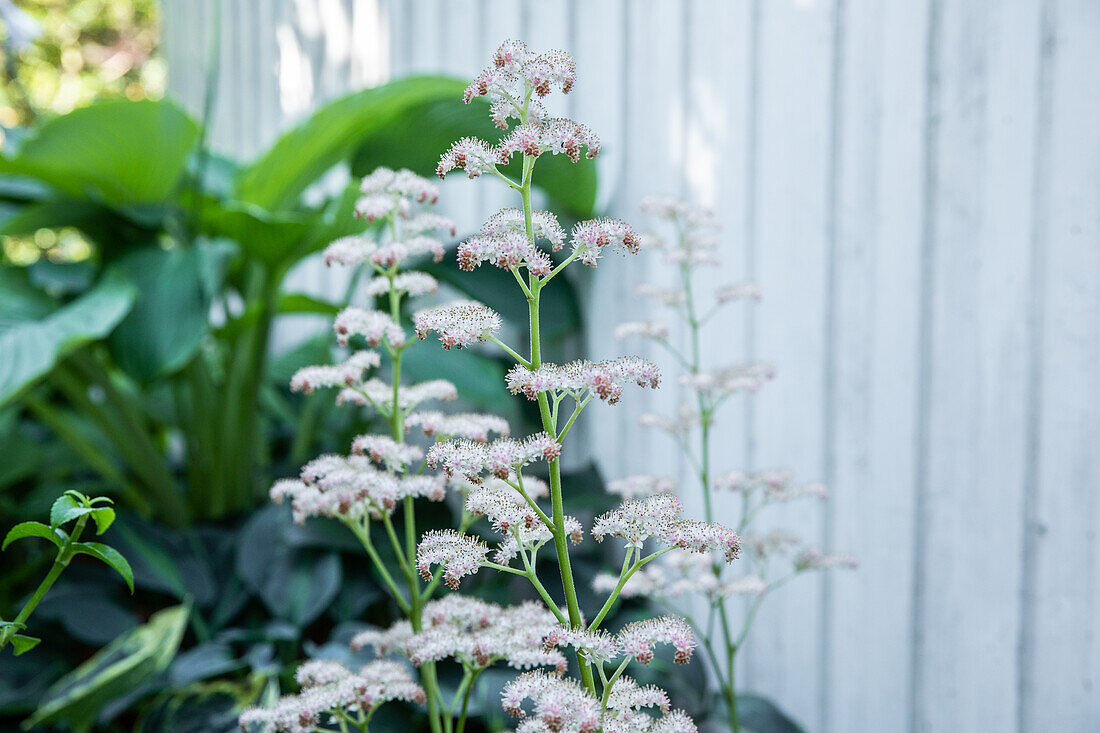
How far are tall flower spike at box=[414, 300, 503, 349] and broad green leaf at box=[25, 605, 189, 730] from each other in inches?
26.2

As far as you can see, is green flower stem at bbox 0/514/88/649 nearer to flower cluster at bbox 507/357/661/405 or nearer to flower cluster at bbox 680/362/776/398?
flower cluster at bbox 507/357/661/405

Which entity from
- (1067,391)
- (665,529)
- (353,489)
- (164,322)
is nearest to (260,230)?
(164,322)

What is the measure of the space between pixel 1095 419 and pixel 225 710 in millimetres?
1110

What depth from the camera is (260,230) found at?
1312 mm

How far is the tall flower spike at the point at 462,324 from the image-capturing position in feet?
1.55

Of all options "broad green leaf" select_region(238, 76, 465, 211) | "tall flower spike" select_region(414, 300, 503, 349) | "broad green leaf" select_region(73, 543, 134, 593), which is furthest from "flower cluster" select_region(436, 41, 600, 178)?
"broad green leaf" select_region(238, 76, 465, 211)

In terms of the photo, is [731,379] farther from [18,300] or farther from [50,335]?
[18,300]

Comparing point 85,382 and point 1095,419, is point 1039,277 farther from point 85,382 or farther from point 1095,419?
point 85,382

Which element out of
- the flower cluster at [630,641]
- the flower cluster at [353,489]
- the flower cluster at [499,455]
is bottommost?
the flower cluster at [630,641]

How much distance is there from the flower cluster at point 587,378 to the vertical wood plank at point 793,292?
75cm

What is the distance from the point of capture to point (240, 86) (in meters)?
2.50

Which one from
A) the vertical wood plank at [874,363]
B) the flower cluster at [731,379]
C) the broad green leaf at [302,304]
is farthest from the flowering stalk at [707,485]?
the broad green leaf at [302,304]

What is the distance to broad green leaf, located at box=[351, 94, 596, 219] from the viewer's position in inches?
52.2

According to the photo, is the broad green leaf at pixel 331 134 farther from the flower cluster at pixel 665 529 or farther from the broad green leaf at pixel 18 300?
the flower cluster at pixel 665 529
